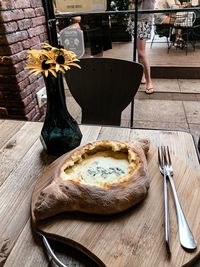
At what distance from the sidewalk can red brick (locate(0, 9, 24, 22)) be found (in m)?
1.02

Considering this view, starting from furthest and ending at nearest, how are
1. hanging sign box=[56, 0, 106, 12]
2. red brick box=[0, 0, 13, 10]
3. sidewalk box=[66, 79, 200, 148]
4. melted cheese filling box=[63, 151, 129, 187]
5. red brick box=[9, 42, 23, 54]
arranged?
sidewalk box=[66, 79, 200, 148], hanging sign box=[56, 0, 106, 12], red brick box=[9, 42, 23, 54], red brick box=[0, 0, 13, 10], melted cheese filling box=[63, 151, 129, 187]

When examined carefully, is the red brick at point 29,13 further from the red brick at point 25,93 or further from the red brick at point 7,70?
the red brick at point 25,93

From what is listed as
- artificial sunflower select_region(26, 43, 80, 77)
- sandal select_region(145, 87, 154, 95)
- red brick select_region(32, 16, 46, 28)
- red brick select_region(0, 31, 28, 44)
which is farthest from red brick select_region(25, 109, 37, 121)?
sandal select_region(145, 87, 154, 95)

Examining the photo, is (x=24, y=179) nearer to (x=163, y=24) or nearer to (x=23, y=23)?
(x=23, y=23)

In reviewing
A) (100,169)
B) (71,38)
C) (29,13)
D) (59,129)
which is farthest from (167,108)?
(100,169)

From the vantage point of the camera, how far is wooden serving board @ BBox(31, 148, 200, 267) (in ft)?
1.37

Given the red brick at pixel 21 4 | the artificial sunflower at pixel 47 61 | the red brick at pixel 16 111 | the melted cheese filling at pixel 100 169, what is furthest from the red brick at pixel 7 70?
the melted cheese filling at pixel 100 169

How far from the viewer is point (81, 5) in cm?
162

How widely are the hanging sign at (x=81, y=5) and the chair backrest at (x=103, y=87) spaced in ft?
1.90

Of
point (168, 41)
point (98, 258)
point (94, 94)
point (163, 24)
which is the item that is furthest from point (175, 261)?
point (168, 41)

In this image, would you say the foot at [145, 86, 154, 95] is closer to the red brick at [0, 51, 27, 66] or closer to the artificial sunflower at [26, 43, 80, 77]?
the red brick at [0, 51, 27, 66]

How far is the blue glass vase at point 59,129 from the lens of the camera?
71 cm

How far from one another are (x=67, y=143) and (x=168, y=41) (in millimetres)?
4975

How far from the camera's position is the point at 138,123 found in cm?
238
